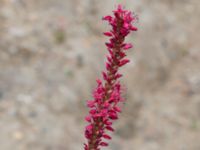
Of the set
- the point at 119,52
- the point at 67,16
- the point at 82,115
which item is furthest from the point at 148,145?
the point at 119,52

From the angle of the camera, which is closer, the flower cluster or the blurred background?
the flower cluster

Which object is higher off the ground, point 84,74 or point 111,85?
point 84,74

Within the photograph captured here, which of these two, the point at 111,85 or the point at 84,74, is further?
the point at 84,74

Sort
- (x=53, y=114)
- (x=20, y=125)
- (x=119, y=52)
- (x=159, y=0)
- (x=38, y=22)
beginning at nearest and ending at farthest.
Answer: (x=119, y=52) < (x=20, y=125) < (x=53, y=114) < (x=38, y=22) < (x=159, y=0)

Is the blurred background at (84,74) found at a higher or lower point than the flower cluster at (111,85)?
higher

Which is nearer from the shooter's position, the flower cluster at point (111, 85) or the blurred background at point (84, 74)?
the flower cluster at point (111, 85)

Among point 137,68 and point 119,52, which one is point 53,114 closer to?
point 137,68

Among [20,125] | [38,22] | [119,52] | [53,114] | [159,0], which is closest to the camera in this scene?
[119,52]

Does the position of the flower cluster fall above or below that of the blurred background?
below
